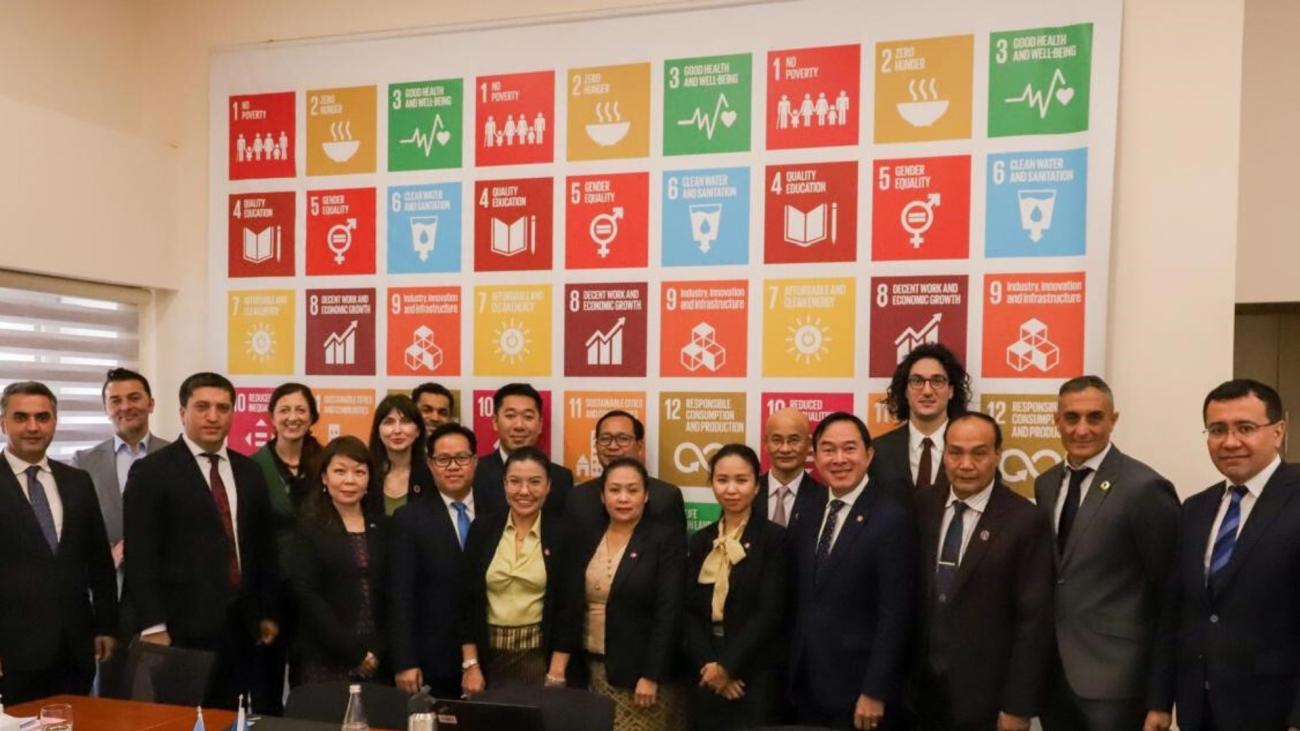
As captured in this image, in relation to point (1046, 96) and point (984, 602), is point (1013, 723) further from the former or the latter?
point (1046, 96)

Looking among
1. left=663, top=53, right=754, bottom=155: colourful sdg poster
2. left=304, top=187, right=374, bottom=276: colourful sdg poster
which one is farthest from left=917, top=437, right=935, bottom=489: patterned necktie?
left=304, top=187, right=374, bottom=276: colourful sdg poster

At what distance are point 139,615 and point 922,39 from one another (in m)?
3.84

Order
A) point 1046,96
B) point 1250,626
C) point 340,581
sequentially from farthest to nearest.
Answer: point 1046,96, point 340,581, point 1250,626

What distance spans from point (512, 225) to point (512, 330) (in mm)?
498

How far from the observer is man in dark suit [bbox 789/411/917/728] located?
3250 millimetres

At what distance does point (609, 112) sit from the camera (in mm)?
4625

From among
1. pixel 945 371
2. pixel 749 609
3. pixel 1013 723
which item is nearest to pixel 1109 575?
pixel 1013 723

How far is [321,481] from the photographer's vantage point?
3725 mm

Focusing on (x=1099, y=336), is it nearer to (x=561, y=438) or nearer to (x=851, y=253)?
(x=851, y=253)

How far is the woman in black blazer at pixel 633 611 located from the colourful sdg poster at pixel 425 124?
2081 millimetres

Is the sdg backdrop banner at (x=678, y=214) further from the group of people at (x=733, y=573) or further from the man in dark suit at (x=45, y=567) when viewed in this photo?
the man in dark suit at (x=45, y=567)

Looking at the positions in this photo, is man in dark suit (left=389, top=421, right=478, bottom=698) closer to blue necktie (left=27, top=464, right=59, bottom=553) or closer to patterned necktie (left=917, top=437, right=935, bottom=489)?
blue necktie (left=27, top=464, right=59, bottom=553)

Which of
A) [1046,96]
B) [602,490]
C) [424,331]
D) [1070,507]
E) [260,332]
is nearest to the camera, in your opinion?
[1070,507]

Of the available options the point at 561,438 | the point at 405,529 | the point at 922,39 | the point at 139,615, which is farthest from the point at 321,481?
the point at 922,39
